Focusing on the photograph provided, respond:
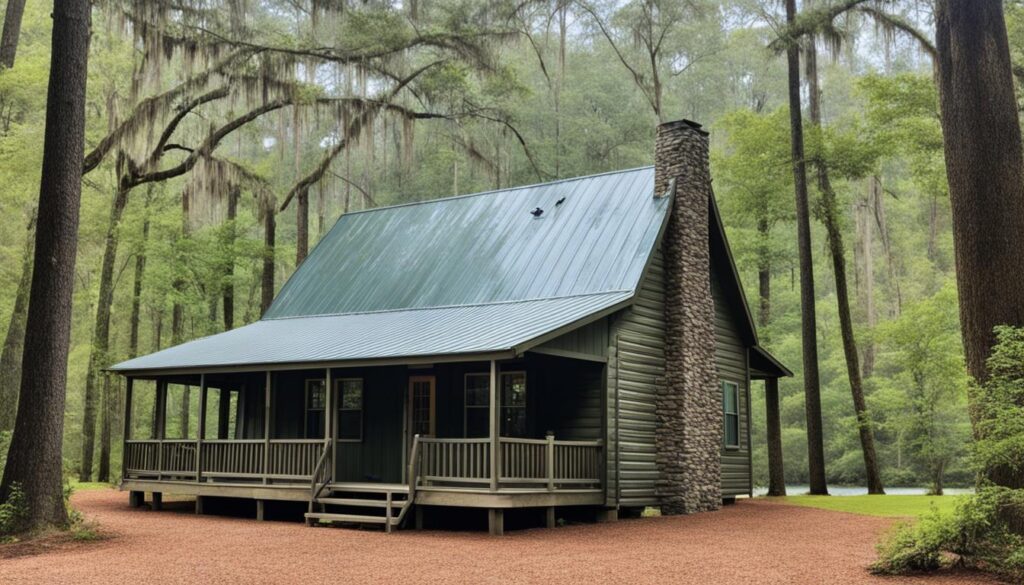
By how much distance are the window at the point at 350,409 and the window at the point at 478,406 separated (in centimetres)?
240

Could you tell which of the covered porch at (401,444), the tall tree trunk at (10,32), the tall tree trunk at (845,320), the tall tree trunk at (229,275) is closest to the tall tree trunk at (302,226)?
the tall tree trunk at (229,275)

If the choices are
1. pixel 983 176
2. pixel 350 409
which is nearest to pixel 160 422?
pixel 350 409

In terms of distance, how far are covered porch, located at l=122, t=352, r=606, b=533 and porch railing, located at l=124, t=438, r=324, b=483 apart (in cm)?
3

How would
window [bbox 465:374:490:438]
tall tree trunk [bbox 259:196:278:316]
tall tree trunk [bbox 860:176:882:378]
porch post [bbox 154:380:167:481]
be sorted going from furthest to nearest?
tall tree trunk [bbox 860:176:882:378], tall tree trunk [bbox 259:196:278:316], porch post [bbox 154:380:167:481], window [bbox 465:374:490:438]

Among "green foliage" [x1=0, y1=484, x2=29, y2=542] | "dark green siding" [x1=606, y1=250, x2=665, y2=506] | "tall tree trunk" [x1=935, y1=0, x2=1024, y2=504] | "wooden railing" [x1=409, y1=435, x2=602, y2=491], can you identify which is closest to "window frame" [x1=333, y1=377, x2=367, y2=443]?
"wooden railing" [x1=409, y1=435, x2=602, y2=491]

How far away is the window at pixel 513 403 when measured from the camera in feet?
57.8

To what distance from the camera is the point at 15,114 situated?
25.6 m

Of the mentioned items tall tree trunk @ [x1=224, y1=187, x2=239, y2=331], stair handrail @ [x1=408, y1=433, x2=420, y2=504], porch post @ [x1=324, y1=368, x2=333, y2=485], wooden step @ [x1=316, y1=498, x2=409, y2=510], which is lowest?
wooden step @ [x1=316, y1=498, x2=409, y2=510]

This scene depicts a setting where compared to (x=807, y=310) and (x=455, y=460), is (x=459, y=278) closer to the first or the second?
(x=455, y=460)

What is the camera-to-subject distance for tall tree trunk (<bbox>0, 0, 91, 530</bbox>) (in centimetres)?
1334

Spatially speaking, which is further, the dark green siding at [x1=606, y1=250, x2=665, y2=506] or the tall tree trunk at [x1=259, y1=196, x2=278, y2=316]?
the tall tree trunk at [x1=259, y1=196, x2=278, y2=316]

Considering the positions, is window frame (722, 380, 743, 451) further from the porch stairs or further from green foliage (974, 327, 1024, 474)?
green foliage (974, 327, 1024, 474)

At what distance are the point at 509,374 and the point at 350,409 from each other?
11.5ft

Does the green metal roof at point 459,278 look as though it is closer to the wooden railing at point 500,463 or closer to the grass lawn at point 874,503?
the wooden railing at point 500,463
